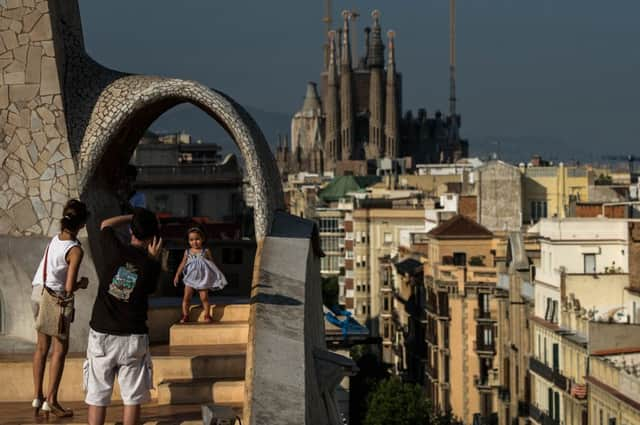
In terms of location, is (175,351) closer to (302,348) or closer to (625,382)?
(302,348)

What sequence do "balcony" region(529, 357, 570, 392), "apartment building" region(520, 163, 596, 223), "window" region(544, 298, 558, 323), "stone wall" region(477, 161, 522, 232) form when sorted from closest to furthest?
"balcony" region(529, 357, 570, 392), "window" region(544, 298, 558, 323), "stone wall" region(477, 161, 522, 232), "apartment building" region(520, 163, 596, 223)

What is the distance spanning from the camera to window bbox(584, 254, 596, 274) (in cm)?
4859

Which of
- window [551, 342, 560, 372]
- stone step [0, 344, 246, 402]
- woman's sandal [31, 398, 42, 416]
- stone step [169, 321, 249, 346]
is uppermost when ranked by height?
stone step [169, 321, 249, 346]

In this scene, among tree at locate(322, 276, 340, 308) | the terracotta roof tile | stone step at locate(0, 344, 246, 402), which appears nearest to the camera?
stone step at locate(0, 344, 246, 402)

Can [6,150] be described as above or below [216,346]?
above

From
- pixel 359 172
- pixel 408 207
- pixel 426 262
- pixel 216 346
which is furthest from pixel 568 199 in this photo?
pixel 359 172

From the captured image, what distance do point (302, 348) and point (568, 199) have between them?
69.8 meters

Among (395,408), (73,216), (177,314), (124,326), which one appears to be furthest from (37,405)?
(395,408)

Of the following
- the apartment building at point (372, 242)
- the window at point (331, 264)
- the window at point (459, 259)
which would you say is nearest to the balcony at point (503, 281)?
the window at point (459, 259)

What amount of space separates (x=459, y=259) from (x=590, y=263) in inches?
815

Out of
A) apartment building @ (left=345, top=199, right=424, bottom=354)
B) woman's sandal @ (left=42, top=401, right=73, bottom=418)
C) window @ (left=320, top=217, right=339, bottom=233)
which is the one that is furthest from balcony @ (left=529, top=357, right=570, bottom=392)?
window @ (left=320, top=217, right=339, bottom=233)

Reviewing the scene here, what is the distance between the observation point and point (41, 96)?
1334cm

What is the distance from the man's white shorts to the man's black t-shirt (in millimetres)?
53

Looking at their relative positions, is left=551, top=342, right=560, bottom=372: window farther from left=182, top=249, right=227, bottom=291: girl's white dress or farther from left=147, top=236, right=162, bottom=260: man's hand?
left=147, top=236, right=162, bottom=260: man's hand
